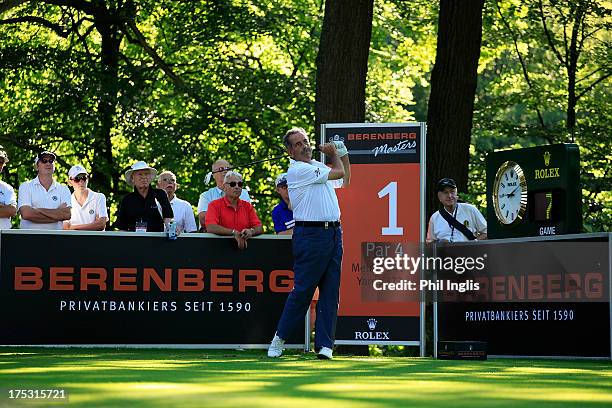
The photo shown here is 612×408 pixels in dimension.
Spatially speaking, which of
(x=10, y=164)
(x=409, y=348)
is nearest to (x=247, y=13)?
(x=10, y=164)

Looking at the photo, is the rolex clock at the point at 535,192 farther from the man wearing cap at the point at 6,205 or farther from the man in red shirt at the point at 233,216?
the man wearing cap at the point at 6,205

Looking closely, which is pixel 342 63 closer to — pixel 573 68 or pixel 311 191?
pixel 311 191

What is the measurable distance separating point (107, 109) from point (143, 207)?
13.6 m

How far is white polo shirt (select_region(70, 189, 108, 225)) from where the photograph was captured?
1592 centimetres

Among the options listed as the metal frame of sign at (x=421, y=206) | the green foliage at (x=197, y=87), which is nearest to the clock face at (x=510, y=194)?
the metal frame of sign at (x=421, y=206)

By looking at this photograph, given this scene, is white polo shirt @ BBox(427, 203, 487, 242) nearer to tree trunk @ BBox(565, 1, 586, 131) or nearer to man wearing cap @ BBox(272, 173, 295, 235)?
man wearing cap @ BBox(272, 173, 295, 235)

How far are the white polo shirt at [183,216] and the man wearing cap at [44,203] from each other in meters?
1.55

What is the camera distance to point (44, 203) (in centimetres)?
1537

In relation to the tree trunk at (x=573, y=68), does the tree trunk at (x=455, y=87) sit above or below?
below

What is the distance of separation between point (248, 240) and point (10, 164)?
47.8 feet

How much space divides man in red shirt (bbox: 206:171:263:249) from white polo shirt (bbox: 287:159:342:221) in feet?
8.07

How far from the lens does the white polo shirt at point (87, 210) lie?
1592 centimetres

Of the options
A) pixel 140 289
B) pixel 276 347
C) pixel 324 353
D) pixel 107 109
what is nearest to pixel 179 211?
pixel 140 289

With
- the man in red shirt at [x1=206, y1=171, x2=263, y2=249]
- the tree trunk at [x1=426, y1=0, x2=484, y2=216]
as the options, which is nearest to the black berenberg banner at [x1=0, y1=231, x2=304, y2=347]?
the man in red shirt at [x1=206, y1=171, x2=263, y2=249]
